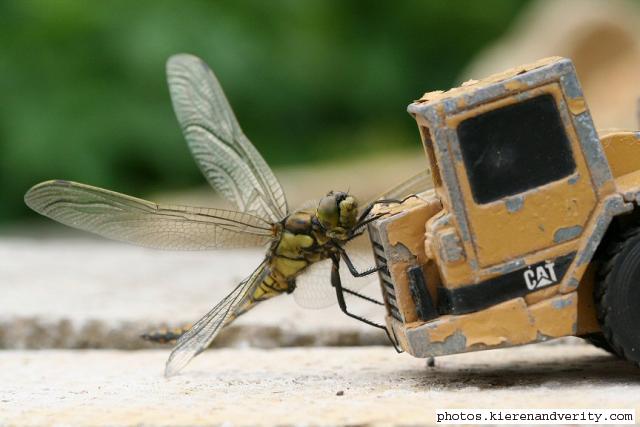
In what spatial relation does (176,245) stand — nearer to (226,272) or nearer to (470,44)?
(226,272)

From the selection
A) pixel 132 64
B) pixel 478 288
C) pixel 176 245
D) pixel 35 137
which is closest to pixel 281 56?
pixel 132 64

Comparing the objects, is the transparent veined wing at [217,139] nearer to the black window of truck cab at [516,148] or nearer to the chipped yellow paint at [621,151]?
the black window of truck cab at [516,148]

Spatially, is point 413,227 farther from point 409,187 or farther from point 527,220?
point 409,187

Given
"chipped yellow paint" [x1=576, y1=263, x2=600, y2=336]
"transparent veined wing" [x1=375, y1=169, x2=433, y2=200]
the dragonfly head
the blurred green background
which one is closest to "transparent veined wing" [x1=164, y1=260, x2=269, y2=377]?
the dragonfly head

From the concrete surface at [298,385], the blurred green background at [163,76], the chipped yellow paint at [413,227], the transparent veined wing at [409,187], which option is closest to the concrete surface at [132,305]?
the concrete surface at [298,385]

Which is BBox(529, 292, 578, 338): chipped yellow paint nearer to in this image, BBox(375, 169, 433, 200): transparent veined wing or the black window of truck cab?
the black window of truck cab

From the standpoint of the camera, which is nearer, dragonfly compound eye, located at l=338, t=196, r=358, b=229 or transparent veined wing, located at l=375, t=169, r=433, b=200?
dragonfly compound eye, located at l=338, t=196, r=358, b=229

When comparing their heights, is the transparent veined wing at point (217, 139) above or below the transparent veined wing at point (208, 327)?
above
